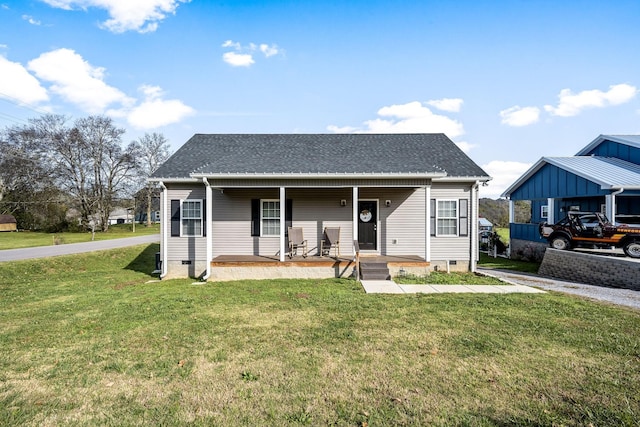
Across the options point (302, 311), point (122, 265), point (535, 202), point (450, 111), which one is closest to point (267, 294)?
point (302, 311)

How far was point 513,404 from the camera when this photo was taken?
310cm

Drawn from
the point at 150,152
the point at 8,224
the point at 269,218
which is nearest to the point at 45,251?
→ the point at 269,218

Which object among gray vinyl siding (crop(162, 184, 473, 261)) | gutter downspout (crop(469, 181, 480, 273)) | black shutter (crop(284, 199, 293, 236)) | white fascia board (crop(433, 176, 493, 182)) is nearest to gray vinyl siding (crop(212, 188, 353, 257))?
gray vinyl siding (crop(162, 184, 473, 261))

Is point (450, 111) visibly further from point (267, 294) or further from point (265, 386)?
point (265, 386)

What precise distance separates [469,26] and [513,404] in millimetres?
12253

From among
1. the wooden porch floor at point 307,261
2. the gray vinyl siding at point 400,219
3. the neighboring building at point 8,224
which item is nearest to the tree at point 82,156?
the neighboring building at point 8,224

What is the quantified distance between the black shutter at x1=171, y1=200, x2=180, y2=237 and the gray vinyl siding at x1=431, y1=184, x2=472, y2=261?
344 inches

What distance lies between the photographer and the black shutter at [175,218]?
35.9ft

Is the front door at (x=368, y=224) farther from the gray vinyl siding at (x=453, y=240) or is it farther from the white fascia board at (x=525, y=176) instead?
the white fascia board at (x=525, y=176)

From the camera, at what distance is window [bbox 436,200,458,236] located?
1105 cm

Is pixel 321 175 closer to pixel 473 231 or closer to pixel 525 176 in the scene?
pixel 473 231

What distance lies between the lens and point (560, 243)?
12555 millimetres

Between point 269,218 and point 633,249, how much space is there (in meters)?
12.3

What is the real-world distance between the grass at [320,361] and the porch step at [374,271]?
6.90ft
